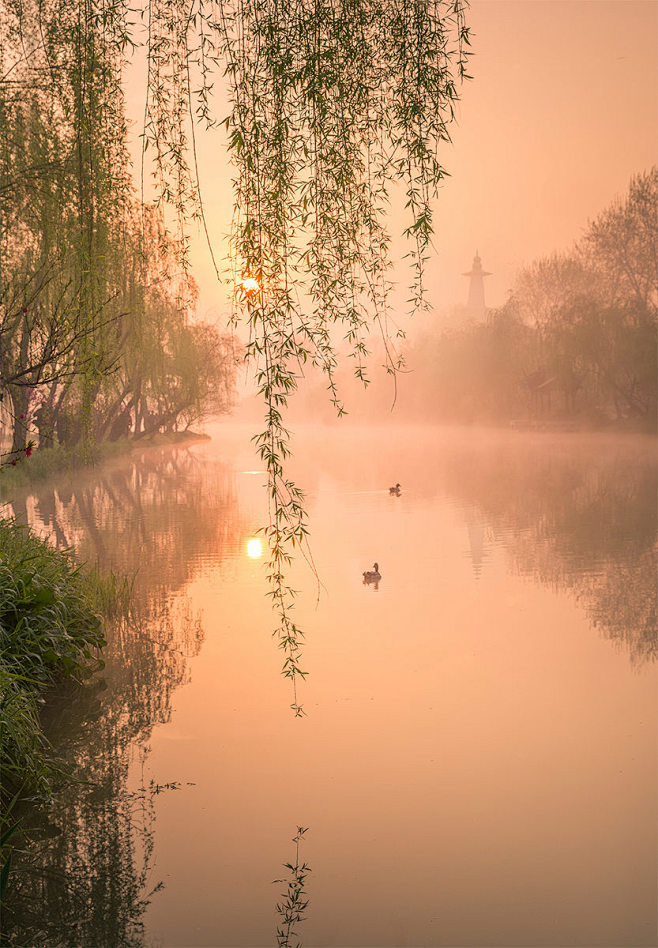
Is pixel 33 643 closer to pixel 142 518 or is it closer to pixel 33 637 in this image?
pixel 33 637

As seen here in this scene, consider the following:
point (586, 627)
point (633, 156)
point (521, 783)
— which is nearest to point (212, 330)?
point (633, 156)

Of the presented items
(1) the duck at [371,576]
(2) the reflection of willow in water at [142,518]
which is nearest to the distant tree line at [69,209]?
(2) the reflection of willow in water at [142,518]

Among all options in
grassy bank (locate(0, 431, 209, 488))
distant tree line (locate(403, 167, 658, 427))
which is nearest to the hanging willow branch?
grassy bank (locate(0, 431, 209, 488))

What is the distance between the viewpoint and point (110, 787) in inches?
161

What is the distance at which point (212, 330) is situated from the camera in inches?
1542

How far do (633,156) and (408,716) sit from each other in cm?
3358

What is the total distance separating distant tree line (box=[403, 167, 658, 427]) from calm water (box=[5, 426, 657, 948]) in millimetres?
24187

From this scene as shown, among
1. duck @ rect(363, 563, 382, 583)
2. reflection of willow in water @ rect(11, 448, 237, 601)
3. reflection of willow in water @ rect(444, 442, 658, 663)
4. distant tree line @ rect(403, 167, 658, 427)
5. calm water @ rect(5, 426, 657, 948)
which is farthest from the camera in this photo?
distant tree line @ rect(403, 167, 658, 427)

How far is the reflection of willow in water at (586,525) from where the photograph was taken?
Result: 7.57 meters

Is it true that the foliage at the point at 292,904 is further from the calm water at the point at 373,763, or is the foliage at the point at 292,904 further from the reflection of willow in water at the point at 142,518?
the reflection of willow in water at the point at 142,518

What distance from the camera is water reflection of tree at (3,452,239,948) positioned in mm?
3090

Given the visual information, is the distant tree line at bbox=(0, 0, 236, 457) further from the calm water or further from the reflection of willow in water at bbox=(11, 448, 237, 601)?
the calm water

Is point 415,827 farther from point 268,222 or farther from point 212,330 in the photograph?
point 212,330

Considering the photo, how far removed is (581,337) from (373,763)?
30912 millimetres
